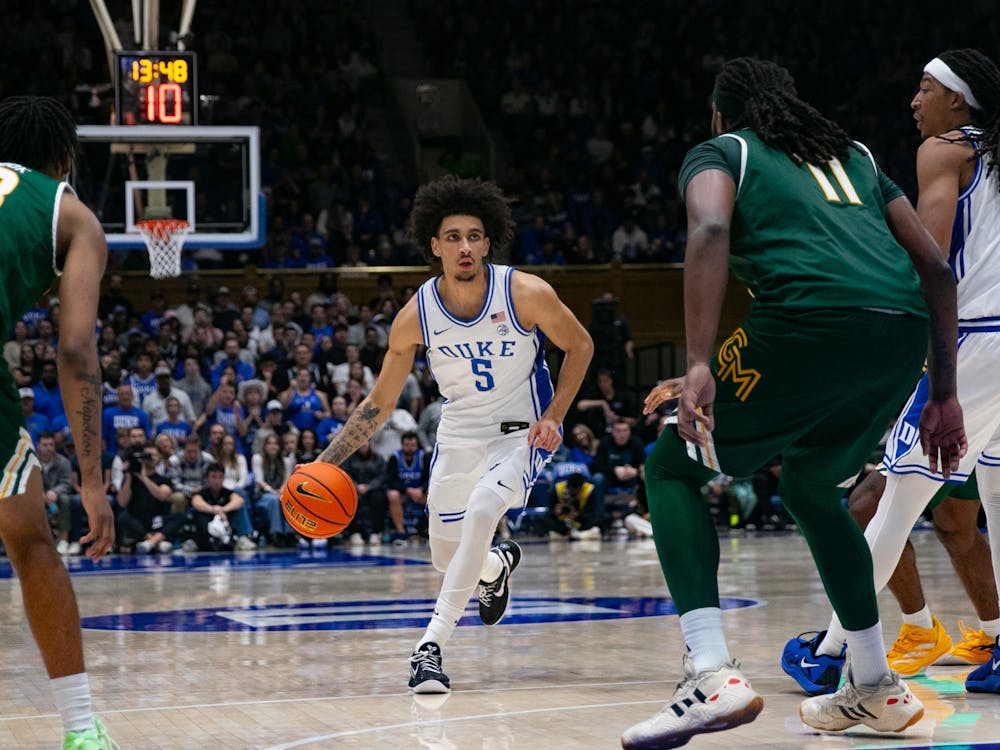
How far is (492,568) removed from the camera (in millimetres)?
6617

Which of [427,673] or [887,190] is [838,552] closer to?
[887,190]

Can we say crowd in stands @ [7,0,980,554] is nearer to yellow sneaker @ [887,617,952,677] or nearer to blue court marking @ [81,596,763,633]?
blue court marking @ [81,596,763,633]

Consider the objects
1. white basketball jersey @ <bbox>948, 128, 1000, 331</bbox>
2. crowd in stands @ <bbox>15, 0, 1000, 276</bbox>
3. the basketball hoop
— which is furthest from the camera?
crowd in stands @ <bbox>15, 0, 1000, 276</bbox>

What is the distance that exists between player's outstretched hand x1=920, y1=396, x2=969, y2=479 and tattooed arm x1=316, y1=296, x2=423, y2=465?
262cm

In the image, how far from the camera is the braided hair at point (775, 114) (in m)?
4.30

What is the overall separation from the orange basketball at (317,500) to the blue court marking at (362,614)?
1373 millimetres

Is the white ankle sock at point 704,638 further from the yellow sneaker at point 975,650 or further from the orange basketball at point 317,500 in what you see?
the orange basketball at point 317,500

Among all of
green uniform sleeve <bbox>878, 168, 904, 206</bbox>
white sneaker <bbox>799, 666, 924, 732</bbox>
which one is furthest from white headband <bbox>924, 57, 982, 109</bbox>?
white sneaker <bbox>799, 666, 924, 732</bbox>

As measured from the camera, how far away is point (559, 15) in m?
26.5

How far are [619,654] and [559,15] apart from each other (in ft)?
70.5

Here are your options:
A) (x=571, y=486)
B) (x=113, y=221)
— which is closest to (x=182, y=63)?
(x=113, y=221)

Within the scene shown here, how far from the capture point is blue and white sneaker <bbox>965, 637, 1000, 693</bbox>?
17.3ft

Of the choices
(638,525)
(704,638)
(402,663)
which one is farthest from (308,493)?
(638,525)

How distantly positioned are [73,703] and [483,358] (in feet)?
9.33
